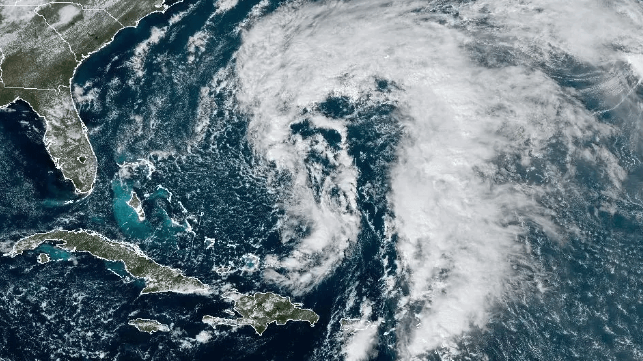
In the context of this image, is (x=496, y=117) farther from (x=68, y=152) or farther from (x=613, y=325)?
(x=68, y=152)

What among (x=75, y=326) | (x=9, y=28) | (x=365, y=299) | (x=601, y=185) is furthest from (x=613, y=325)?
(x=9, y=28)

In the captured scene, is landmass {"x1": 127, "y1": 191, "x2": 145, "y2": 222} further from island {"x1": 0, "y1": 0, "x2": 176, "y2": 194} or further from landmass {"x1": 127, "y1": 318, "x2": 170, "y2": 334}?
landmass {"x1": 127, "y1": 318, "x2": 170, "y2": 334}

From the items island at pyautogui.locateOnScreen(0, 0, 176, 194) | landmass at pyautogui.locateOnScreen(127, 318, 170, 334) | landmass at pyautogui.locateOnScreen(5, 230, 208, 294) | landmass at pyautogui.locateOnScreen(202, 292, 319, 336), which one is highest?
island at pyautogui.locateOnScreen(0, 0, 176, 194)

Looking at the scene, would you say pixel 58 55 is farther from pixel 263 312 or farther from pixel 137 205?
pixel 263 312

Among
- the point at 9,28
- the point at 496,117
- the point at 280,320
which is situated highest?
the point at 9,28

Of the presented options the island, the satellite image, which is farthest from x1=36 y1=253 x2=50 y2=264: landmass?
the island

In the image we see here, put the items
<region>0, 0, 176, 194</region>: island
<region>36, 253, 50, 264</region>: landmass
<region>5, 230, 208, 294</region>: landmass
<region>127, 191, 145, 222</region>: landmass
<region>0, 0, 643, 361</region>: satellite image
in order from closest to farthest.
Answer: <region>0, 0, 643, 361</region>: satellite image → <region>5, 230, 208, 294</region>: landmass → <region>36, 253, 50, 264</region>: landmass → <region>127, 191, 145, 222</region>: landmass → <region>0, 0, 176, 194</region>: island

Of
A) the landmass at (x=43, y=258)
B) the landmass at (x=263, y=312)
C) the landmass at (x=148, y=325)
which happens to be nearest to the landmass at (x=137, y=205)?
the landmass at (x=43, y=258)
